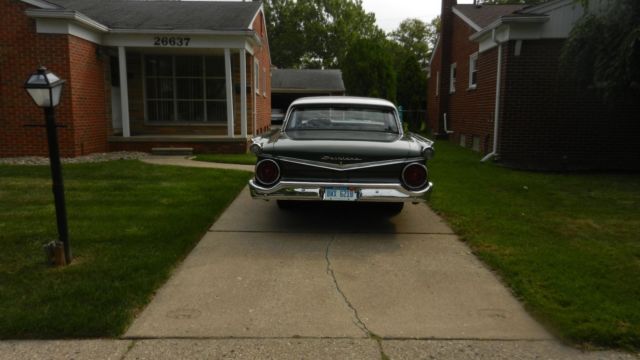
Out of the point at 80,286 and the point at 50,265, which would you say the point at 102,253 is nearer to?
the point at 50,265

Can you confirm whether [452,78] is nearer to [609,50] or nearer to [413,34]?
[609,50]

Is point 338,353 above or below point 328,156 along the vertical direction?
below

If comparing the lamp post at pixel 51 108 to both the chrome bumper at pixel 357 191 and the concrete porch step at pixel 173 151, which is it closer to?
the chrome bumper at pixel 357 191

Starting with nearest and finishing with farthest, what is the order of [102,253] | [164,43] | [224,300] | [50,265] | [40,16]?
[224,300], [50,265], [102,253], [40,16], [164,43]

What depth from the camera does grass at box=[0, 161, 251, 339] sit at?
378cm

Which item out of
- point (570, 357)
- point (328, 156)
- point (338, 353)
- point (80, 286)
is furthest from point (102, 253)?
point (570, 357)

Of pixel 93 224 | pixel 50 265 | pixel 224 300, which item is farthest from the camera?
pixel 93 224

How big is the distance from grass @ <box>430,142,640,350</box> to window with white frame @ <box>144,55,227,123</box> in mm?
8637

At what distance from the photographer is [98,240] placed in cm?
561

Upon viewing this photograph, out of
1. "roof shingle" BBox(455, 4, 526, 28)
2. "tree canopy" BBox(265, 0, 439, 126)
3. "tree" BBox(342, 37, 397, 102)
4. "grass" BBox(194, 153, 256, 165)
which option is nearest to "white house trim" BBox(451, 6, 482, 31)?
"roof shingle" BBox(455, 4, 526, 28)

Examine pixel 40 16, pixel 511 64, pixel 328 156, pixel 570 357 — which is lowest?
pixel 570 357

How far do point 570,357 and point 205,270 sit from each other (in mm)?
3006

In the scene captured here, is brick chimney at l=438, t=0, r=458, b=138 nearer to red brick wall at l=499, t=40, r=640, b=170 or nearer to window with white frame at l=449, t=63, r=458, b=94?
window with white frame at l=449, t=63, r=458, b=94

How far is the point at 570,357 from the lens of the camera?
340 centimetres
